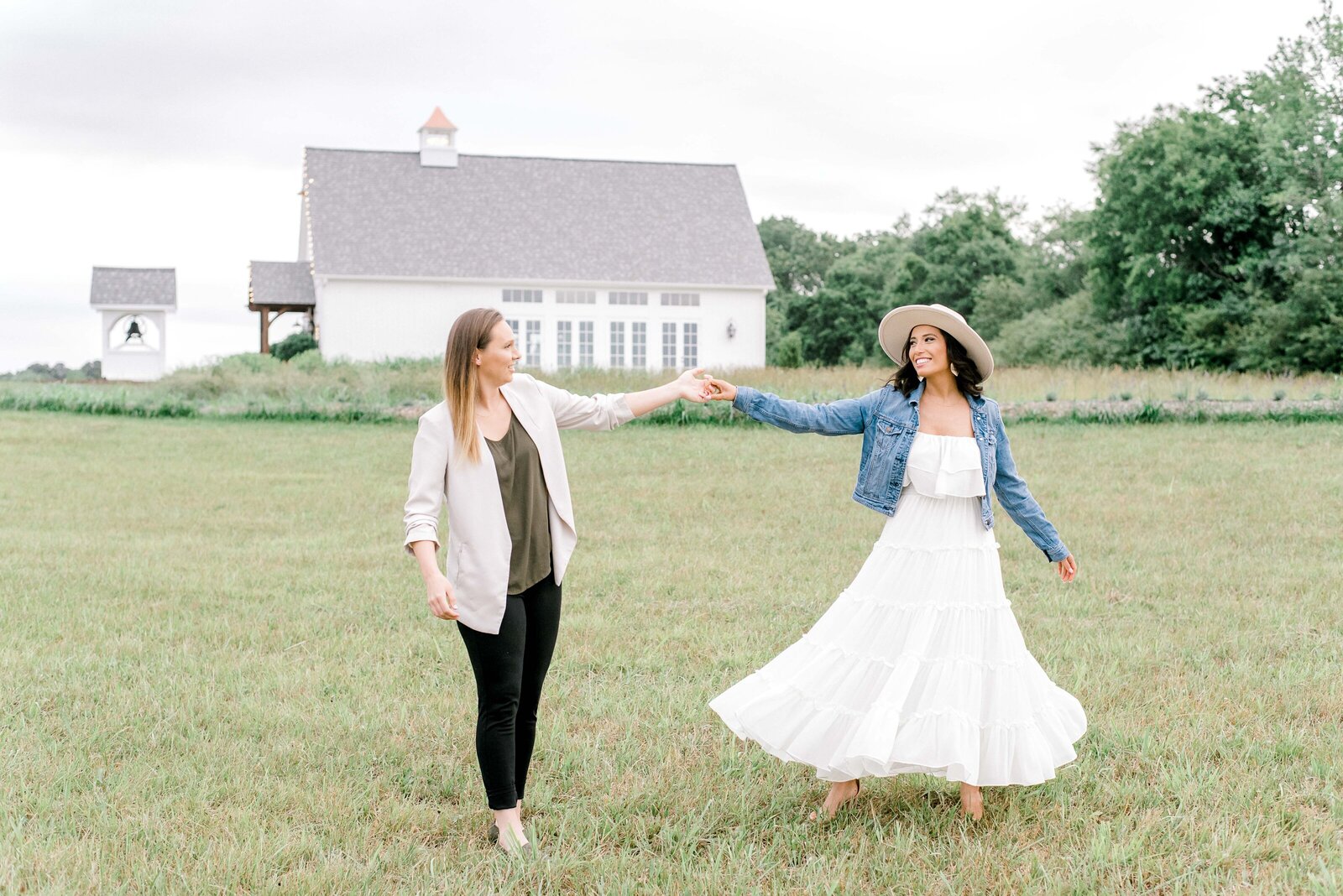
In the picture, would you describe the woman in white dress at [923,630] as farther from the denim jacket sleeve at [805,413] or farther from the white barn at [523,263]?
the white barn at [523,263]

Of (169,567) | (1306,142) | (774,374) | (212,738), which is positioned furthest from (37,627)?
(1306,142)

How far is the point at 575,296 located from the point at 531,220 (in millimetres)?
3316

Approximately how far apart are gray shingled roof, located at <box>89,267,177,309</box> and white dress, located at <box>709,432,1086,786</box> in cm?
4102

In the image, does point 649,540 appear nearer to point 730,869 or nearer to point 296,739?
point 296,739

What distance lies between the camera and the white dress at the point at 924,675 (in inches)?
170

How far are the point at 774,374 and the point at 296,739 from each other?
74.1ft

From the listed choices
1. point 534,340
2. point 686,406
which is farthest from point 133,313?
point 686,406

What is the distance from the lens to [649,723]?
229 inches

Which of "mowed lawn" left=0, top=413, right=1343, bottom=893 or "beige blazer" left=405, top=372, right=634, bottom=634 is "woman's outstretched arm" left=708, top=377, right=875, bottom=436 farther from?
"mowed lawn" left=0, top=413, right=1343, bottom=893

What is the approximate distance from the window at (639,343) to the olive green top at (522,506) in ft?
113

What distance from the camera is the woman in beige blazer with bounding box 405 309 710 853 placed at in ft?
13.7

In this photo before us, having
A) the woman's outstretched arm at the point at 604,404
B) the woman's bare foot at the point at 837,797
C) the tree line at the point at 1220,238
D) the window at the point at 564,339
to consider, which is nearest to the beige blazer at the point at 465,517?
the woman's outstretched arm at the point at 604,404

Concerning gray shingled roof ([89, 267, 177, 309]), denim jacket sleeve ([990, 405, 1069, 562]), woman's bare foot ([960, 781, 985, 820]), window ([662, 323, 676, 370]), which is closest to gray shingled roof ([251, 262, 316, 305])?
gray shingled roof ([89, 267, 177, 309])

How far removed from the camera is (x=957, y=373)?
4.74 metres
